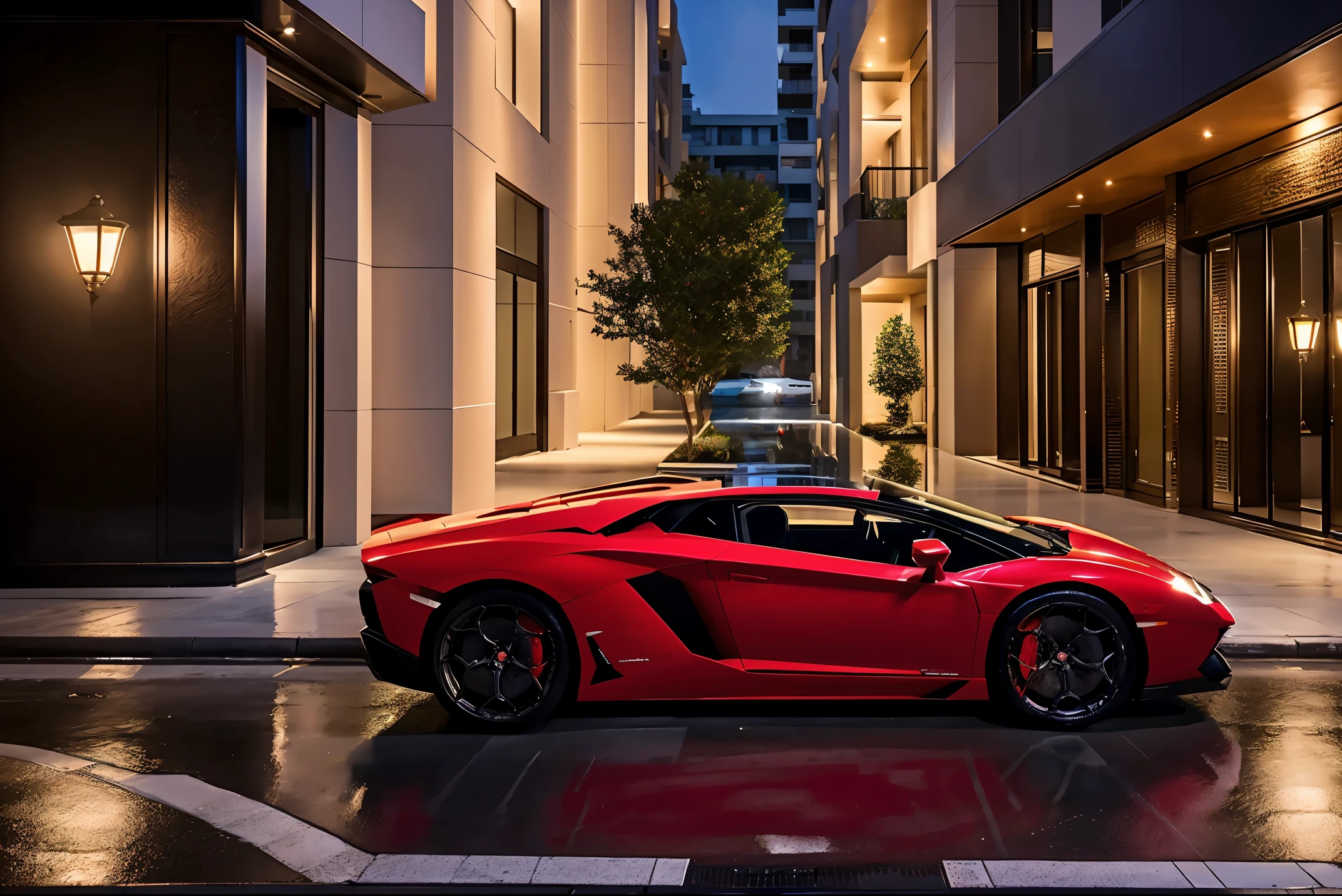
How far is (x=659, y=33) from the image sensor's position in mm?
57594

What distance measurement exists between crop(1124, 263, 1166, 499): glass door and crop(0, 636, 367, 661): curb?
11808mm

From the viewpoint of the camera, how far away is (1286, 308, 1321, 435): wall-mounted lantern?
11.9 metres

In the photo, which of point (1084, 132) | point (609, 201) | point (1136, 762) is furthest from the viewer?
point (609, 201)

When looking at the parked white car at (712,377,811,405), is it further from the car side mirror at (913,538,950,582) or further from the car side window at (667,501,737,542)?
the car side mirror at (913,538,950,582)

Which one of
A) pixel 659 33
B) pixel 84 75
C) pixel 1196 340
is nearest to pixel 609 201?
pixel 659 33

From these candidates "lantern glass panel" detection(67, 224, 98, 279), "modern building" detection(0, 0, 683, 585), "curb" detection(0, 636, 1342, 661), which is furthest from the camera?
"modern building" detection(0, 0, 683, 585)

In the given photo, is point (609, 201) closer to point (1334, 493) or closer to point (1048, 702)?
point (1334, 493)

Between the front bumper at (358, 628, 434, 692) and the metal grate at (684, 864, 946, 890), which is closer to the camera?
the metal grate at (684, 864, 946, 890)

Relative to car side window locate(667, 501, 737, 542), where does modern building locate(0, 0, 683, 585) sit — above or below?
above

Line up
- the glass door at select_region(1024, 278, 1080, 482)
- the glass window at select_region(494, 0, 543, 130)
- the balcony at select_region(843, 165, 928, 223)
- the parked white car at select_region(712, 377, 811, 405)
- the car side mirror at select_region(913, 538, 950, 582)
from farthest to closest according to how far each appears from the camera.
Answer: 1. the parked white car at select_region(712, 377, 811, 405)
2. the balcony at select_region(843, 165, 928, 223)
3. the glass window at select_region(494, 0, 543, 130)
4. the glass door at select_region(1024, 278, 1080, 482)
5. the car side mirror at select_region(913, 538, 950, 582)

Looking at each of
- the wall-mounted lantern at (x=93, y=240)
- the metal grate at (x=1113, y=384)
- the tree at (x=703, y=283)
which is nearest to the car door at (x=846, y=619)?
the wall-mounted lantern at (x=93, y=240)

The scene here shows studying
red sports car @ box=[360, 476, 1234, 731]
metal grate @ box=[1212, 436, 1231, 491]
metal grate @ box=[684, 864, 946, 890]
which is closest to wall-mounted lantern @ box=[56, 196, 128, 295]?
red sports car @ box=[360, 476, 1234, 731]

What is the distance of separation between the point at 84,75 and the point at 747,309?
16.0 meters

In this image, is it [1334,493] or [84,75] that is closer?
[84,75]
